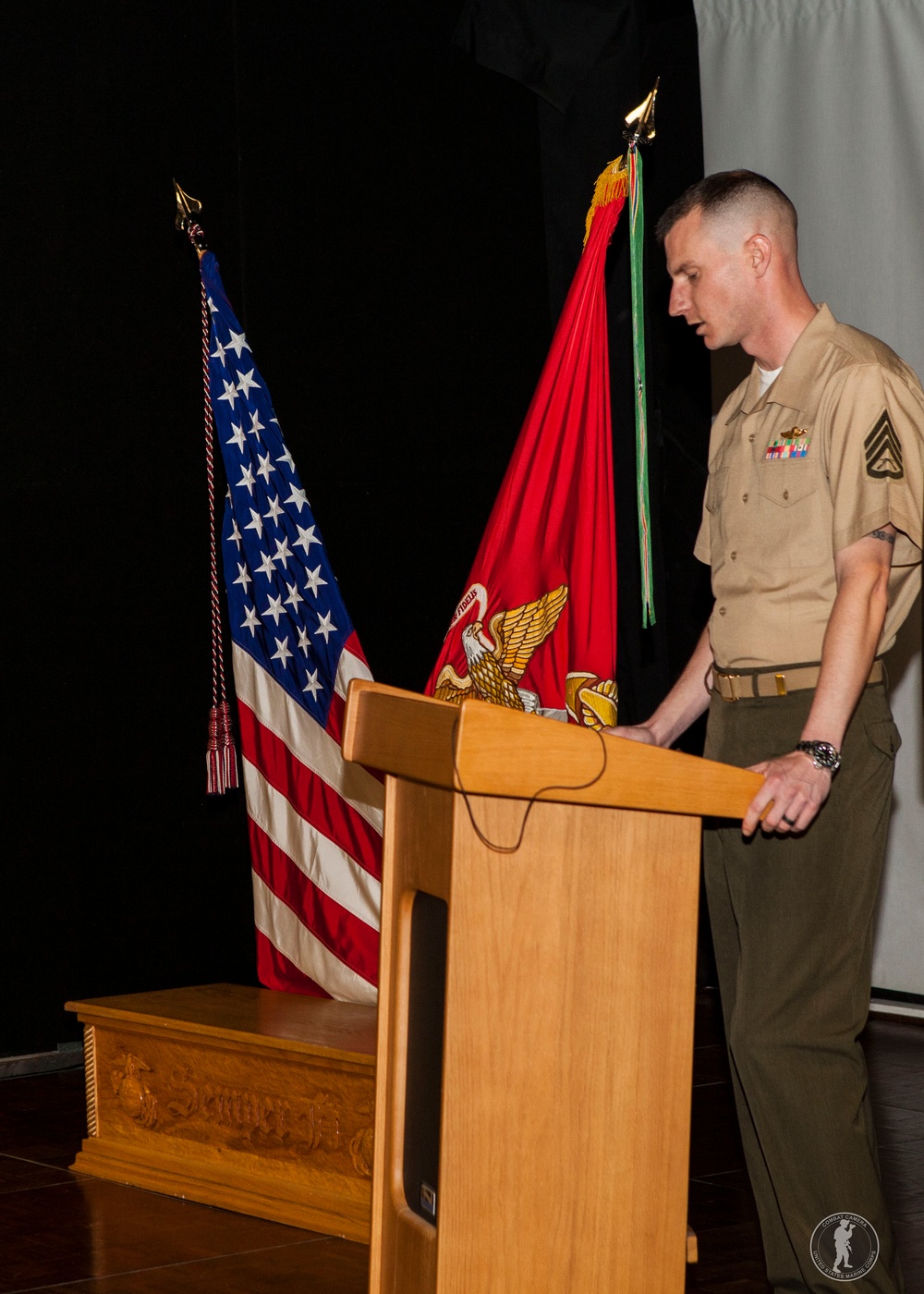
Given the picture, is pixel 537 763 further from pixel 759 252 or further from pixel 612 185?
pixel 612 185

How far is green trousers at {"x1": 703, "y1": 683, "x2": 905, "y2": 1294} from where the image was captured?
193 cm

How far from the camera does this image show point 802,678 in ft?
6.61

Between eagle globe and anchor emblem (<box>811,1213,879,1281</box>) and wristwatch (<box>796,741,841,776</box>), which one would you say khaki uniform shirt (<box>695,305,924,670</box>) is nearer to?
wristwatch (<box>796,741,841,776</box>)

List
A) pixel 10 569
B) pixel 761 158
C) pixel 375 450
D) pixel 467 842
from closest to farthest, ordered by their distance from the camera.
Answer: pixel 467 842 → pixel 10 569 → pixel 375 450 → pixel 761 158

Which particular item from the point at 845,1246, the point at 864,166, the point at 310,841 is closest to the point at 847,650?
the point at 845,1246

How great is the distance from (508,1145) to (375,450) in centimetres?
284

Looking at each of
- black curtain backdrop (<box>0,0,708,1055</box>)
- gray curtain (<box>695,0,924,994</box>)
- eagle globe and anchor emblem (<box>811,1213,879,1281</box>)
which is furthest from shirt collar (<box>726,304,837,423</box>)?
gray curtain (<box>695,0,924,994</box>)

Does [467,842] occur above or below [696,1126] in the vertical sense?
above

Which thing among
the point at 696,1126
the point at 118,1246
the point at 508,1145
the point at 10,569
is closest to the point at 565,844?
the point at 508,1145

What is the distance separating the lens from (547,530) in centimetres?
315

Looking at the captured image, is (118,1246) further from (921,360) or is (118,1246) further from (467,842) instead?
(921,360)

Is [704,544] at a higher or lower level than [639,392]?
lower

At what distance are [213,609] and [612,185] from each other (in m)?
1.40

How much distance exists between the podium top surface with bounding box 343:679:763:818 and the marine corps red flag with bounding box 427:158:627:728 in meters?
1.46
